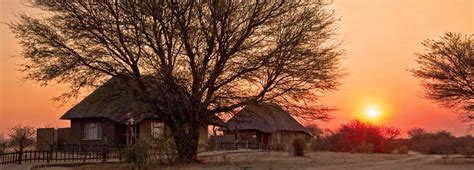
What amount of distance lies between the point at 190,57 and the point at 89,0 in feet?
16.3

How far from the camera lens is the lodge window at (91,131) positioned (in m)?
45.3

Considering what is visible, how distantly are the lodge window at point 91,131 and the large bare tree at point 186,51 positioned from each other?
19.0 meters

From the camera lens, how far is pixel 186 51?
84.4 feet

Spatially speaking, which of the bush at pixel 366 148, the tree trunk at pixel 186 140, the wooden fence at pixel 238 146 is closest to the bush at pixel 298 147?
the wooden fence at pixel 238 146

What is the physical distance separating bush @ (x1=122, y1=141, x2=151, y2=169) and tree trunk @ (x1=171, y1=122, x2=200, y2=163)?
281 cm

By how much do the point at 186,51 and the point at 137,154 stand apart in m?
4.95

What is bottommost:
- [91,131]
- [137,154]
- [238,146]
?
[137,154]

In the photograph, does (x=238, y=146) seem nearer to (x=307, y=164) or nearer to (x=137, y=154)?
(x=307, y=164)

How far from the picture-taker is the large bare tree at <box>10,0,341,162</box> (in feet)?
82.2

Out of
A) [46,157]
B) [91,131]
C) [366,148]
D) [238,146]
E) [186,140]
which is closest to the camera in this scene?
[186,140]

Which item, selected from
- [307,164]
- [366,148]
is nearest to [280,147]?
[366,148]

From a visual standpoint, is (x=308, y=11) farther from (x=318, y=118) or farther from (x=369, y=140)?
(x=369, y=140)

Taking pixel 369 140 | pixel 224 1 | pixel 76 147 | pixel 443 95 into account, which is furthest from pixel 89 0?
pixel 369 140

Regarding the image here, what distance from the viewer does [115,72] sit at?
86.6 ft
